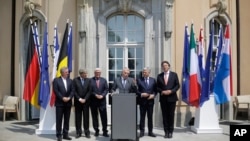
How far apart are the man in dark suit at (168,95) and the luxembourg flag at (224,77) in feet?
4.57

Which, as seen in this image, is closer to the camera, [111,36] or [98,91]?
[98,91]

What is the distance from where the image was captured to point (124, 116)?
28.5ft

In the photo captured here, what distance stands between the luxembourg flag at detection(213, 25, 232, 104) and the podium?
101 inches

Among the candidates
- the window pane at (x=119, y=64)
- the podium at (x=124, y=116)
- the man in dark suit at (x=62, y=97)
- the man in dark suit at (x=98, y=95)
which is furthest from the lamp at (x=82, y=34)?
the podium at (x=124, y=116)

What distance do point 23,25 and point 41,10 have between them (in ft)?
3.29

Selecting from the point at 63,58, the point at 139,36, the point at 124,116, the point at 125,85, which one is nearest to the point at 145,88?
the point at 125,85

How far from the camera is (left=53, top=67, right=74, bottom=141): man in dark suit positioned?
9.01 meters

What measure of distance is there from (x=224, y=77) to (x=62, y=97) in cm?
404

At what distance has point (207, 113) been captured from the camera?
9.97 metres

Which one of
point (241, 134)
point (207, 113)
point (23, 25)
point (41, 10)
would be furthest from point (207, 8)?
point (241, 134)

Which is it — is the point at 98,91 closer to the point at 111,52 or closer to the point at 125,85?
the point at 125,85

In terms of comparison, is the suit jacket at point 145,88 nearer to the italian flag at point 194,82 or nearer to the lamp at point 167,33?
the italian flag at point 194,82

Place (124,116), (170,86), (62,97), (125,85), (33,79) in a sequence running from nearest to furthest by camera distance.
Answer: (124,116) → (62,97) → (125,85) → (170,86) → (33,79)

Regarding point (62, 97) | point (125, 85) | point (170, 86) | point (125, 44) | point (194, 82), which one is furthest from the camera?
point (125, 44)
